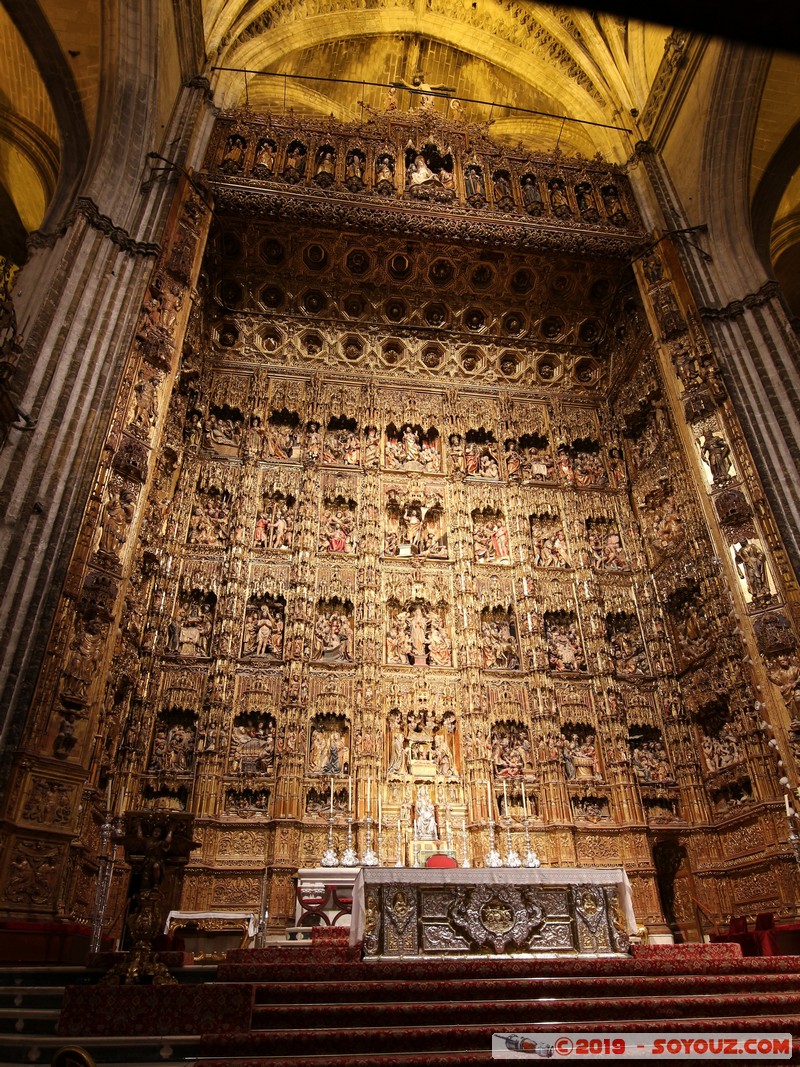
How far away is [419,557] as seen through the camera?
15.0m

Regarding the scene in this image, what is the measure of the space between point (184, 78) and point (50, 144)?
3.37 metres

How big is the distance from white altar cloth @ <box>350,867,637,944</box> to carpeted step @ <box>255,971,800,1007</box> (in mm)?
1843

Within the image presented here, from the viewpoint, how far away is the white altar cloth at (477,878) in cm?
741

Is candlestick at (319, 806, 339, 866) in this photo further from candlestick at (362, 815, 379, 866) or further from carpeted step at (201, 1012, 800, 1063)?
carpeted step at (201, 1012, 800, 1063)

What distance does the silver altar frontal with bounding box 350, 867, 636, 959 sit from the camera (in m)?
7.18

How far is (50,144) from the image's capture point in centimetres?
1416

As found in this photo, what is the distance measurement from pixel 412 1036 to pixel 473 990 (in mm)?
1100

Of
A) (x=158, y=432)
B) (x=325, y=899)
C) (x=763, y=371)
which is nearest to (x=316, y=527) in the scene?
(x=158, y=432)

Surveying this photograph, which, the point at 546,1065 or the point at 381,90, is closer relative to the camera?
the point at 546,1065

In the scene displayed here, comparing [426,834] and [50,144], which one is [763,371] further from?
[50,144]

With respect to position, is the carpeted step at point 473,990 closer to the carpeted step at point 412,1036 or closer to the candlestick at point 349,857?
the carpeted step at point 412,1036

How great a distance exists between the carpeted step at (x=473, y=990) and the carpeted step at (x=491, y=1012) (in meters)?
0.40

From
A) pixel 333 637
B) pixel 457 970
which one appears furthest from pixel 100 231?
pixel 457 970

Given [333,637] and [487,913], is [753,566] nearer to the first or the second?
[487,913]
